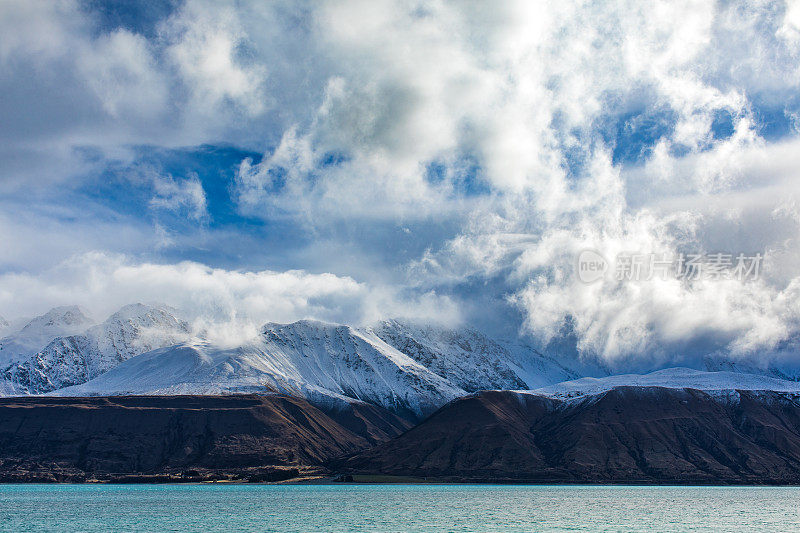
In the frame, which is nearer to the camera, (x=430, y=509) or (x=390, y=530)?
(x=390, y=530)

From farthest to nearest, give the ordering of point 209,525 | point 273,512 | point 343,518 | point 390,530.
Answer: point 273,512 → point 343,518 → point 209,525 → point 390,530

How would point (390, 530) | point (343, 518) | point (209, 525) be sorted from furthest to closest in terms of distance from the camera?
point (343, 518), point (209, 525), point (390, 530)

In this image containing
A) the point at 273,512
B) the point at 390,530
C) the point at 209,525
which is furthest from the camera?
the point at 273,512

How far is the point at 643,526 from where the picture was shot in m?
153

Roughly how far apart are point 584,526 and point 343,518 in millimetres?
53545

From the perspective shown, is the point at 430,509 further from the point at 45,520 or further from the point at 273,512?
the point at 45,520

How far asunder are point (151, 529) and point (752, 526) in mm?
120659

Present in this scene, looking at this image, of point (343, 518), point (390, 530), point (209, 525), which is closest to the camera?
point (390, 530)

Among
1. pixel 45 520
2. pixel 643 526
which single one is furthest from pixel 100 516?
pixel 643 526

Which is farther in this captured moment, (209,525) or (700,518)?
(700,518)

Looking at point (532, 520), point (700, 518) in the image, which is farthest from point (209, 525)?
point (700, 518)

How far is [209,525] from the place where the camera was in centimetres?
15538

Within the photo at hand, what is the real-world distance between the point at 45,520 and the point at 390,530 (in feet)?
251

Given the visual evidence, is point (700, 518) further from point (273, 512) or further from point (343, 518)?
point (273, 512)
